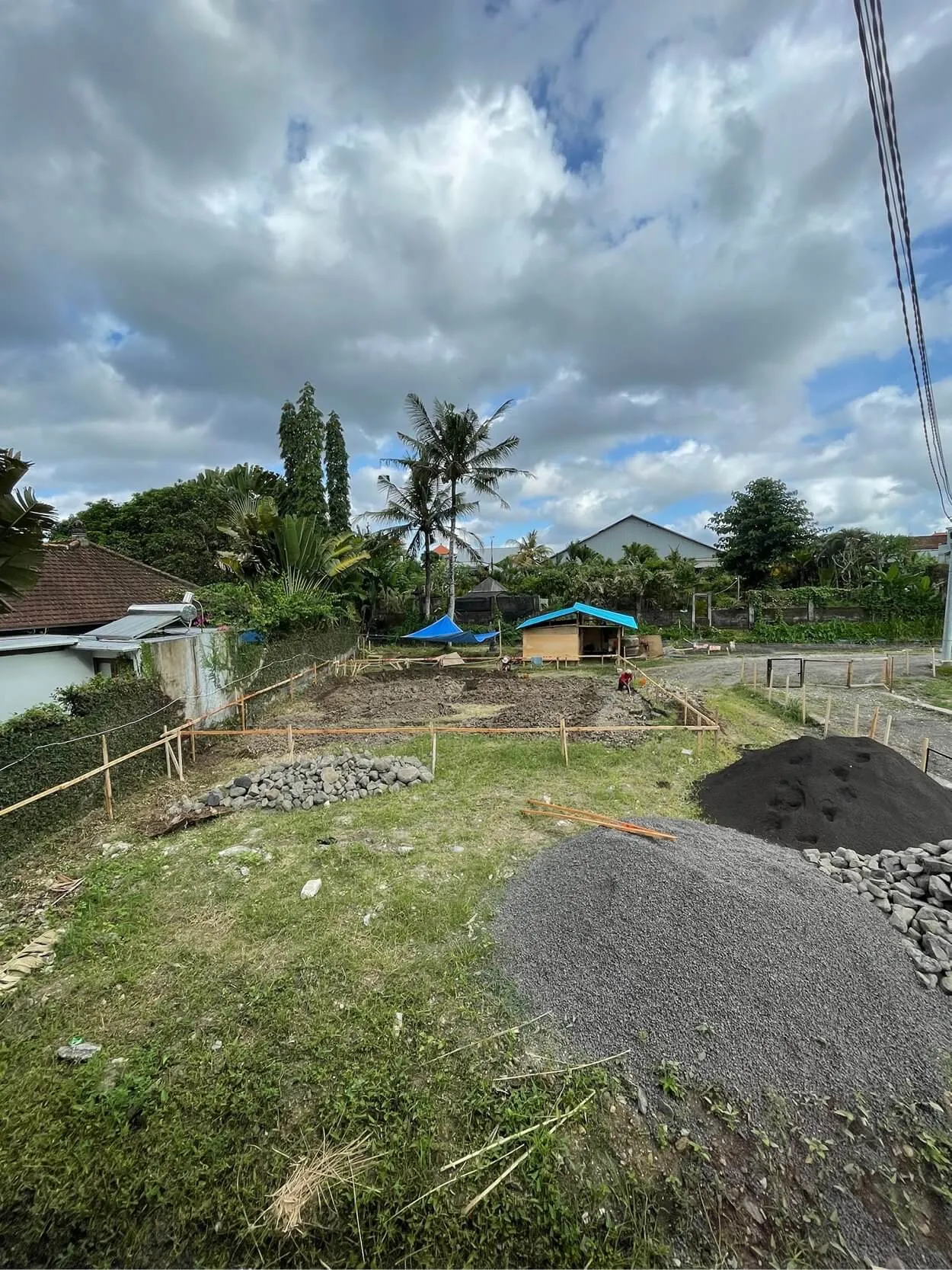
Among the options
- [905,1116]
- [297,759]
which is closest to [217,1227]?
[905,1116]

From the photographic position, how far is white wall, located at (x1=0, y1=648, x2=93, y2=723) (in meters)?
8.20

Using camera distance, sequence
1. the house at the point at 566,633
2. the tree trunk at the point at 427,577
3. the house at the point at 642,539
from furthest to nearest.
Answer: the house at the point at 642,539
the tree trunk at the point at 427,577
the house at the point at 566,633

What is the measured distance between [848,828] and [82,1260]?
277 inches

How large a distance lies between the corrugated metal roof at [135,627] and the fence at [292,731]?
1944 mm

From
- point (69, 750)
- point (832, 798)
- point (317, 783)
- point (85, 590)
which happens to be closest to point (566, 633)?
point (317, 783)

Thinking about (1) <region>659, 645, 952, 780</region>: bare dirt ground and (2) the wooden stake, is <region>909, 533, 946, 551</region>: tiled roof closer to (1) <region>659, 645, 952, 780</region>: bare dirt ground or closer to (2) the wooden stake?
(1) <region>659, 645, 952, 780</region>: bare dirt ground

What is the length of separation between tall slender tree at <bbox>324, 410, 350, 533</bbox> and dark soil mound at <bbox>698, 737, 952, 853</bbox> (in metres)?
24.9

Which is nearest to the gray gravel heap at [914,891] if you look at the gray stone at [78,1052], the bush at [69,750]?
the gray stone at [78,1052]

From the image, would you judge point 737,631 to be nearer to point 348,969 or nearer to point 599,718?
point 599,718

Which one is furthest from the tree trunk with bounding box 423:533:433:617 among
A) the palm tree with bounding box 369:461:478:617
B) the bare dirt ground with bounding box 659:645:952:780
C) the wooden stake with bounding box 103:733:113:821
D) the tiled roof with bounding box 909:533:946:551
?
the tiled roof with bounding box 909:533:946:551

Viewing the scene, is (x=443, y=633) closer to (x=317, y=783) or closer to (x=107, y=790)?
(x=317, y=783)

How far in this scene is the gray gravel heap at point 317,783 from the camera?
24.7ft

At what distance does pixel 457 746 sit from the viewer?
10273 mm

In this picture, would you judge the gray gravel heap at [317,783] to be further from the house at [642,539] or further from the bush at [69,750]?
the house at [642,539]
